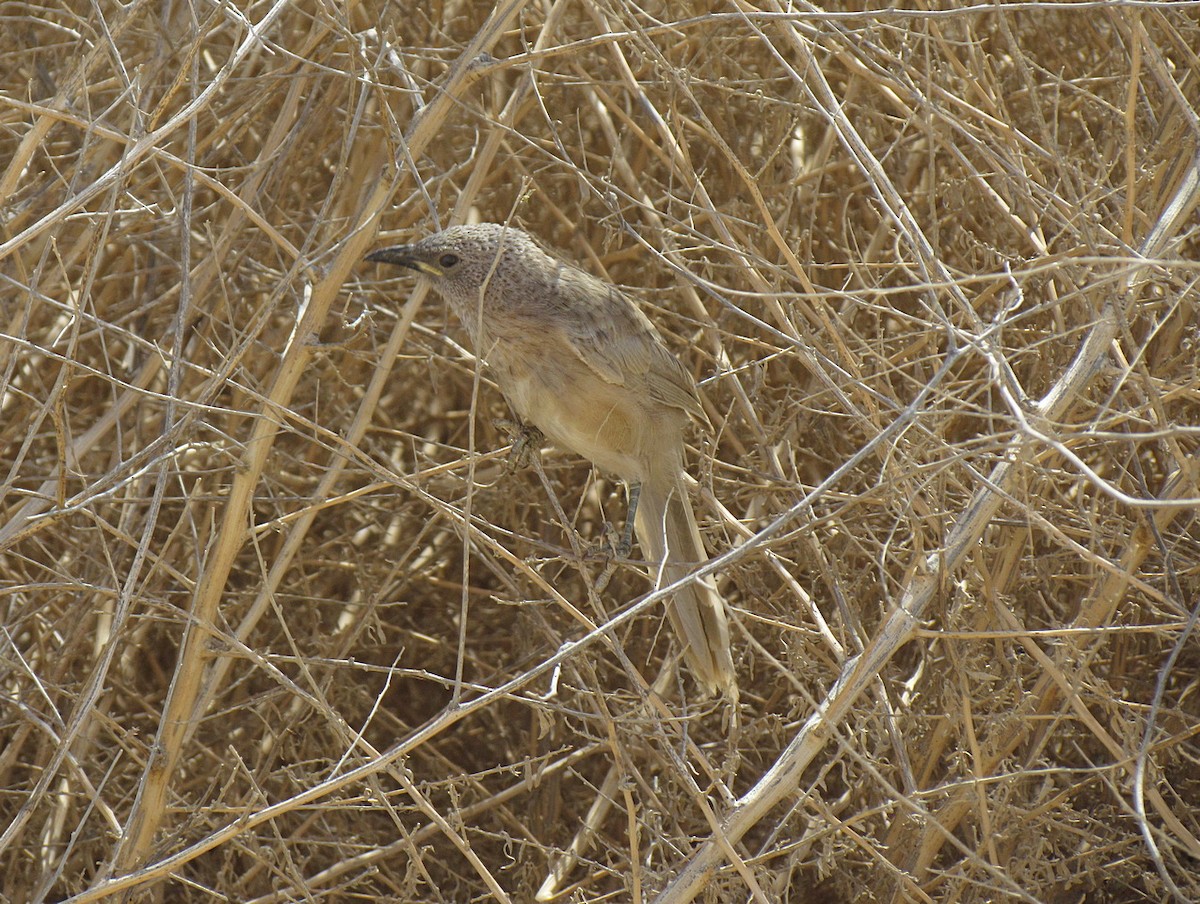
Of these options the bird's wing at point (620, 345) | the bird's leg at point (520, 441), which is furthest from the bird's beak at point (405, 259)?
the bird's leg at point (520, 441)

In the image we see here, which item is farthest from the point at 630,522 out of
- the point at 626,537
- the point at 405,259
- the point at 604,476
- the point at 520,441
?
the point at 405,259

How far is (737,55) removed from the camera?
4992 mm

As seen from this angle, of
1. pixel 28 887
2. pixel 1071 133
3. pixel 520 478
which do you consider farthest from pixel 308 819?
pixel 1071 133

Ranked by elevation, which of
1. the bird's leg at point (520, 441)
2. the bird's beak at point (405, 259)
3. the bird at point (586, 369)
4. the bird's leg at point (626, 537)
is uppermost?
the bird's beak at point (405, 259)

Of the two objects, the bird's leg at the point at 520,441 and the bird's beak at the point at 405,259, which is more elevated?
the bird's beak at the point at 405,259

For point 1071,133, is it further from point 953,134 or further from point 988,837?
point 988,837

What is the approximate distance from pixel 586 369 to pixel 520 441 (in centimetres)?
40

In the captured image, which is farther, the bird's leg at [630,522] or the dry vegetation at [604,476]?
Result: the bird's leg at [630,522]

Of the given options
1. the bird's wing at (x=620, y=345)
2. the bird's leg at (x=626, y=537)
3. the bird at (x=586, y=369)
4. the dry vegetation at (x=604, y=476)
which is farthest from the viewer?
the bird's leg at (x=626, y=537)

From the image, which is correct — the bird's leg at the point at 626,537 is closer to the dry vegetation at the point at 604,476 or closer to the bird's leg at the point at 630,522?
the bird's leg at the point at 630,522

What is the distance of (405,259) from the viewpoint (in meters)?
4.18

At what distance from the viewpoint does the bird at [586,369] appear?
3.99 meters

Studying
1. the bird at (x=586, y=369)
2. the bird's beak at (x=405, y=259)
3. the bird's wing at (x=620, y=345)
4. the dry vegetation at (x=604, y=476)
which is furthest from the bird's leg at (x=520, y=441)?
the bird's beak at (x=405, y=259)

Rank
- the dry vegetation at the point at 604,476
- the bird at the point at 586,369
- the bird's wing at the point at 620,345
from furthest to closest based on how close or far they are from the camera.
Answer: the bird's wing at the point at 620,345
the bird at the point at 586,369
the dry vegetation at the point at 604,476
